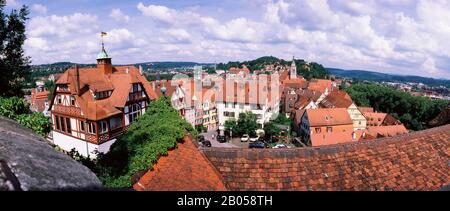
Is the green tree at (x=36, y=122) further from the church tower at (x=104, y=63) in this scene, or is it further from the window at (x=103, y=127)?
the church tower at (x=104, y=63)

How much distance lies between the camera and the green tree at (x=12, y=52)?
12.6 meters

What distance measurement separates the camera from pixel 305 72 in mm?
171625

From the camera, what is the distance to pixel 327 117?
53.5 m

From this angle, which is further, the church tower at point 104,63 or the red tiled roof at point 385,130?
the red tiled roof at point 385,130

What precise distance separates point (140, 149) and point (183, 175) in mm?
2313

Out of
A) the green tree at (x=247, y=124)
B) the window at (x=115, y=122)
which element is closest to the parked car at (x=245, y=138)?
the green tree at (x=247, y=124)

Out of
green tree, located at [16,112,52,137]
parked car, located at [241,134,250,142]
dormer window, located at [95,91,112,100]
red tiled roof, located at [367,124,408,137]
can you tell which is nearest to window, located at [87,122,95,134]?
dormer window, located at [95,91,112,100]

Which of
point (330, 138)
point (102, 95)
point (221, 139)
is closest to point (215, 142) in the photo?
point (221, 139)

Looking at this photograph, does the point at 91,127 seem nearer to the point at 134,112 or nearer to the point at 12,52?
the point at 134,112

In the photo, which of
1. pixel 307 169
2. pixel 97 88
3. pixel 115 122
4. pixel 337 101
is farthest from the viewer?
pixel 337 101

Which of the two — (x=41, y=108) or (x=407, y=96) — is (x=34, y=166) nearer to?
(x=41, y=108)

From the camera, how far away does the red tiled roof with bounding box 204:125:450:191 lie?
8443 millimetres

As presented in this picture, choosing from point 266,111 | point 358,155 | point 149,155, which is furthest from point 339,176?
point 266,111

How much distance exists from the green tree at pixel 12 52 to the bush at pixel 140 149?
503 centimetres
